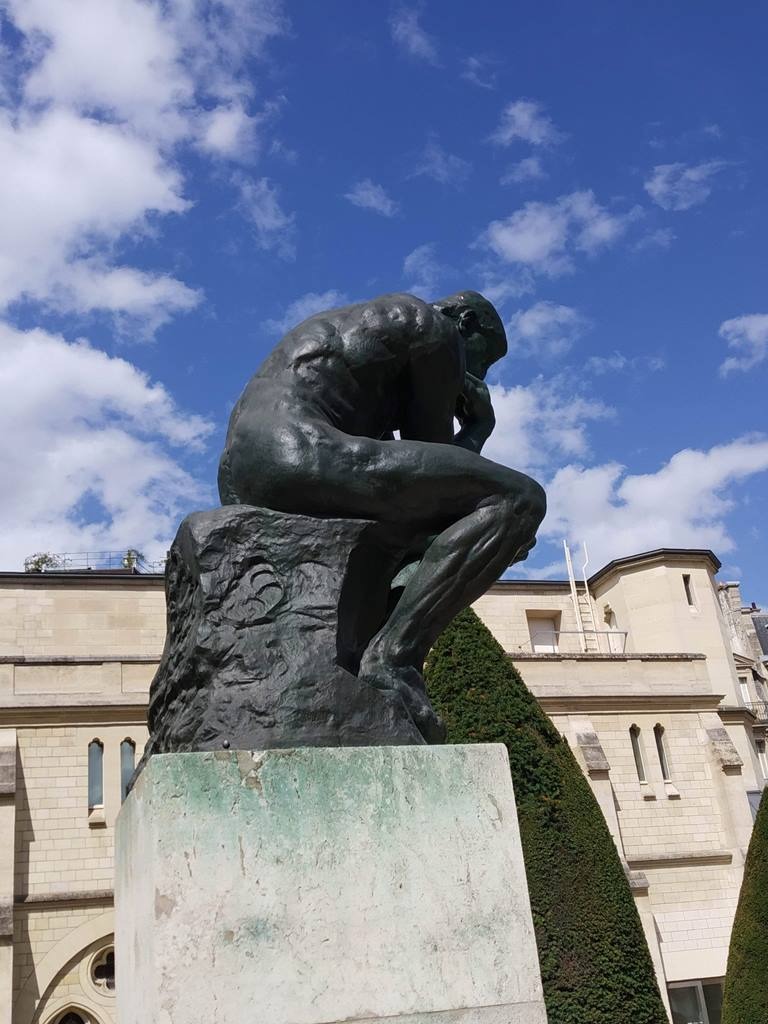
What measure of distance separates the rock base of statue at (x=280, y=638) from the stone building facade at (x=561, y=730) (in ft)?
56.9

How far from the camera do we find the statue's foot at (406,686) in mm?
3221

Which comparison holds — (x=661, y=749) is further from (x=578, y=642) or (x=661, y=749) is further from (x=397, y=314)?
(x=397, y=314)

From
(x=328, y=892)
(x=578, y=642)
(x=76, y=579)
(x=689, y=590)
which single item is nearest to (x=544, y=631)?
(x=578, y=642)

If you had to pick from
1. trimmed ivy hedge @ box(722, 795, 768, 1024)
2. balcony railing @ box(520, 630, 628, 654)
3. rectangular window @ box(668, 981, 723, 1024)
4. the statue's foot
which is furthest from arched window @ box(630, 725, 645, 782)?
the statue's foot

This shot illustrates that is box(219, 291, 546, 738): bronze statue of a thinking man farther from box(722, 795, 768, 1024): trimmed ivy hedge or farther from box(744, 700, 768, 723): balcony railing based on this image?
box(744, 700, 768, 723): balcony railing

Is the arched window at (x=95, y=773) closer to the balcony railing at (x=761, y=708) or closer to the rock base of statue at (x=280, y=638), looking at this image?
the rock base of statue at (x=280, y=638)

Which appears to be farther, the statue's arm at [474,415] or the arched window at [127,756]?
the arched window at [127,756]

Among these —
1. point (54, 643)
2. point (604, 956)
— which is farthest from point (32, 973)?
point (604, 956)

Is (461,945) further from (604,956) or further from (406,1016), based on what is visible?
(604,956)

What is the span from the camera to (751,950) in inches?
509

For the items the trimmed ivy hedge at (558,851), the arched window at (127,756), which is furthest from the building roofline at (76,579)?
the trimmed ivy hedge at (558,851)

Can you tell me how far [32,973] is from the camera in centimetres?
1966

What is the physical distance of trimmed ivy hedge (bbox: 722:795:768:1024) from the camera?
12609 millimetres

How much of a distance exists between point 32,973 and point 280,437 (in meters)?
19.8
